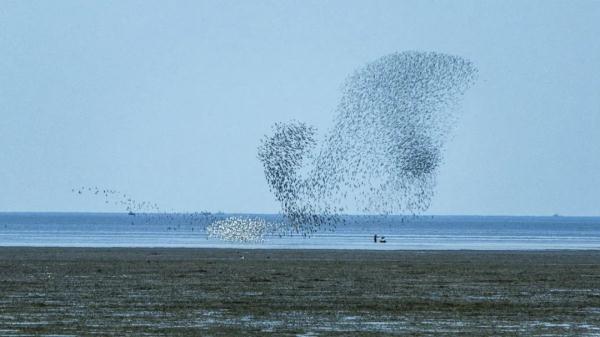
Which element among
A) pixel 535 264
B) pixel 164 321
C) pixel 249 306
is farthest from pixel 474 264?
pixel 164 321

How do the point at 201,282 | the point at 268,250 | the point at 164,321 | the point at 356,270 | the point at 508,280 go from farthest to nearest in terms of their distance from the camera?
the point at 268,250 → the point at 356,270 → the point at 508,280 → the point at 201,282 → the point at 164,321

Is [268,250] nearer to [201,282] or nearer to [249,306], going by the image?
[201,282]

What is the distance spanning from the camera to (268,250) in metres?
72.5

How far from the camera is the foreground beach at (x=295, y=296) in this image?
94.1 feet

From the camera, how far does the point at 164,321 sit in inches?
1164

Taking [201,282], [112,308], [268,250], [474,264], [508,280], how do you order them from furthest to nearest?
[268,250] → [474,264] → [508,280] → [201,282] → [112,308]

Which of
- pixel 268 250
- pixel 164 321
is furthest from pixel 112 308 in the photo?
pixel 268 250

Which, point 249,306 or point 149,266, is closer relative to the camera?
point 249,306

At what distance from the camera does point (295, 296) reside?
37281 millimetres

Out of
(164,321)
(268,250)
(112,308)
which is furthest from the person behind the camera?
(268,250)

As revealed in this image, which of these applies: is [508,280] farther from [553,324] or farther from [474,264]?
[553,324]

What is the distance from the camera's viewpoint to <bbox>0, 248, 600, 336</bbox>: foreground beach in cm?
2869

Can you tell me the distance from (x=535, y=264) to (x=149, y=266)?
16.8 m

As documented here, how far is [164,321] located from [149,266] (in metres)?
23.7
